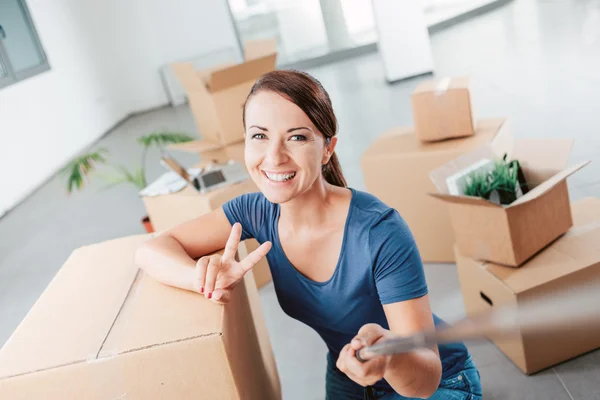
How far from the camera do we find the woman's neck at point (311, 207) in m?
1.21

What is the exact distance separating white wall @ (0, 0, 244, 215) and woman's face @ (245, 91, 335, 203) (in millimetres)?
4921

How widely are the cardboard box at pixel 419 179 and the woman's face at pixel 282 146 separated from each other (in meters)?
1.25

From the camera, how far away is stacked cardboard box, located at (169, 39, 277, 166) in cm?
281

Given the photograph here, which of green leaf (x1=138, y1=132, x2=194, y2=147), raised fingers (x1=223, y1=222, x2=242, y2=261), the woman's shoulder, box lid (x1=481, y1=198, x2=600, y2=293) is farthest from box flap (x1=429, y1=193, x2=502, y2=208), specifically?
green leaf (x1=138, y1=132, x2=194, y2=147)

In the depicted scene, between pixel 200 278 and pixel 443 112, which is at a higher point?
pixel 200 278

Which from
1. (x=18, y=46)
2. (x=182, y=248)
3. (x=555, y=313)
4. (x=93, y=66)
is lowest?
(x=555, y=313)

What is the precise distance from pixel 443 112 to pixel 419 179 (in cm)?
29

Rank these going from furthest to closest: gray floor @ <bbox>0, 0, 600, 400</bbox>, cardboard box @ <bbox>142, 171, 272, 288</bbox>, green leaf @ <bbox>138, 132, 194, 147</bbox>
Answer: green leaf @ <bbox>138, 132, 194, 147</bbox> → cardboard box @ <bbox>142, 171, 272, 288</bbox> → gray floor @ <bbox>0, 0, 600, 400</bbox>

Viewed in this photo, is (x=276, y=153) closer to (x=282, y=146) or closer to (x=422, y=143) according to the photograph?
(x=282, y=146)

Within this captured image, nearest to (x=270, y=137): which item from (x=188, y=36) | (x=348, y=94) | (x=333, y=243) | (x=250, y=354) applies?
(x=333, y=243)

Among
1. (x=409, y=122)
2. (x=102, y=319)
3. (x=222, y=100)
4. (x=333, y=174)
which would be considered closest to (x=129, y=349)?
(x=102, y=319)

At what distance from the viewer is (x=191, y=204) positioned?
2525 mm

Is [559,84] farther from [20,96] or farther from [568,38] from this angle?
[20,96]

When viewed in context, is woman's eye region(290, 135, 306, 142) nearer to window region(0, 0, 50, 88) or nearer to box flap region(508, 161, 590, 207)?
box flap region(508, 161, 590, 207)
